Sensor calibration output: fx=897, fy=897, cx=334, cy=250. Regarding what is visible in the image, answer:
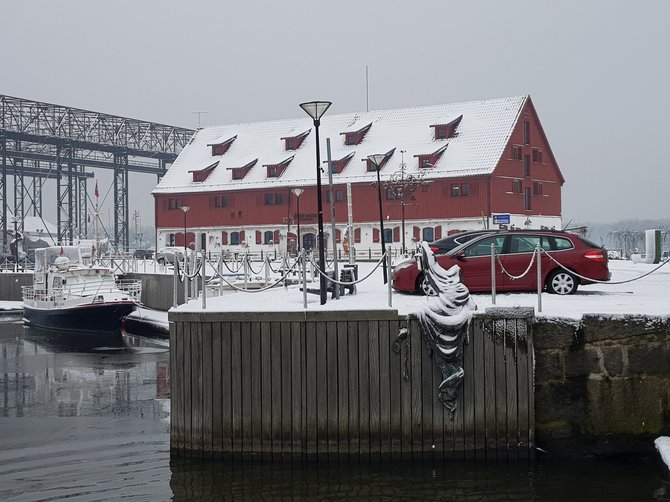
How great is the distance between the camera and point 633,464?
13.2m

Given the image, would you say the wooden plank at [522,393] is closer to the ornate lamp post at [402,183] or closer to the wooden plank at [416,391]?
the wooden plank at [416,391]

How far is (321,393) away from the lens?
13297mm

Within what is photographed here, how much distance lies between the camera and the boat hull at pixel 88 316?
125 feet

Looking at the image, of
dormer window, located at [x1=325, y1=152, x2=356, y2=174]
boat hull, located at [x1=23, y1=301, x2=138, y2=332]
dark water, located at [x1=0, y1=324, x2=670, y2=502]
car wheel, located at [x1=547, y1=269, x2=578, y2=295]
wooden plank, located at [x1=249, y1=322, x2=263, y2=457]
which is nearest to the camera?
dark water, located at [x1=0, y1=324, x2=670, y2=502]

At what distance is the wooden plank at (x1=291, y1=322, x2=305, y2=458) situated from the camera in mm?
13289

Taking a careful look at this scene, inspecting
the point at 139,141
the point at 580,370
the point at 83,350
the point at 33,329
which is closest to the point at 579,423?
the point at 580,370

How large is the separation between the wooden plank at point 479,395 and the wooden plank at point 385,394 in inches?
47.5

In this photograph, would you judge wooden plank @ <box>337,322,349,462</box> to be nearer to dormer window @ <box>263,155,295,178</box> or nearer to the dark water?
the dark water

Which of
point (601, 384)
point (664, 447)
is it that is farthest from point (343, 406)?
point (664, 447)

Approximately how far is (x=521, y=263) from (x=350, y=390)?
543 cm

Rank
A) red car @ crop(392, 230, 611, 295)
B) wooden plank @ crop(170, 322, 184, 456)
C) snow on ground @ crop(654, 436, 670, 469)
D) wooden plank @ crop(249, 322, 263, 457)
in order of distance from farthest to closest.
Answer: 1. red car @ crop(392, 230, 611, 295)
2. wooden plank @ crop(170, 322, 184, 456)
3. wooden plank @ crop(249, 322, 263, 457)
4. snow on ground @ crop(654, 436, 670, 469)

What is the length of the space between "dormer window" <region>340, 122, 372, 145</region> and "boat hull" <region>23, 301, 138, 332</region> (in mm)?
33861

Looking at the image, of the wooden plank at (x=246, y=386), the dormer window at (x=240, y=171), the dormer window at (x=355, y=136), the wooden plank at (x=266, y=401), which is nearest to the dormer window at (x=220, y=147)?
the dormer window at (x=240, y=171)

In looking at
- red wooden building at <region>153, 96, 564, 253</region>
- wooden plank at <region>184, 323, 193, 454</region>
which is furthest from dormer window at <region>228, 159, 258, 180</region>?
wooden plank at <region>184, 323, 193, 454</region>
